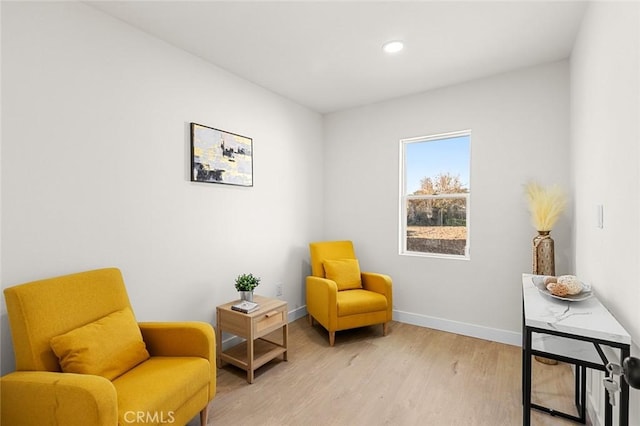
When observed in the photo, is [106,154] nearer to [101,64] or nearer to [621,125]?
[101,64]

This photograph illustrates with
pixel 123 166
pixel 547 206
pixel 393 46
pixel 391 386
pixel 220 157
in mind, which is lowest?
pixel 391 386

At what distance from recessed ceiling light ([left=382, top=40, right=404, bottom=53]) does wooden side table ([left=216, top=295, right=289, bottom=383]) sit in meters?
2.29

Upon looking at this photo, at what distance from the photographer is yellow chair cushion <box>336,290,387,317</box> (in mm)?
2936

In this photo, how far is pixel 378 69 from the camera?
112 inches

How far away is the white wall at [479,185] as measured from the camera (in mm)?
2773

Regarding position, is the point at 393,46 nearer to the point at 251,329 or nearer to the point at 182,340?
the point at 251,329

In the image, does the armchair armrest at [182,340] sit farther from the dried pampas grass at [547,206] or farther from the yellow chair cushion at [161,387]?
the dried pampas grass at [547,206]

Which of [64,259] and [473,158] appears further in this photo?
[473,158]

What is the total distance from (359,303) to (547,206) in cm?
183

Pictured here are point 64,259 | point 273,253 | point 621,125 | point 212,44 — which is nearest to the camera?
point 621,125

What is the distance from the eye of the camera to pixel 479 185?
3.08m

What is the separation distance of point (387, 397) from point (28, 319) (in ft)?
7.01

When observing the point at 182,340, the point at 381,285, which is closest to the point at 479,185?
the point at 381,285

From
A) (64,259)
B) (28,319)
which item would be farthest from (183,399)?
(64,259)
